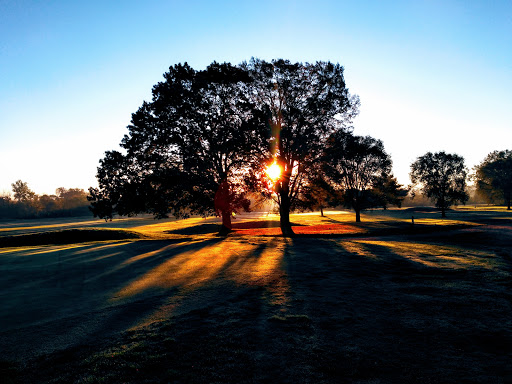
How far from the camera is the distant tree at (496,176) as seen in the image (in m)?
78.8

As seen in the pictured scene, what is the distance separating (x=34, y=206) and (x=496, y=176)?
6373 inches

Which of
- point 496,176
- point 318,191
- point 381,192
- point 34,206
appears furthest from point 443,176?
point 34,206

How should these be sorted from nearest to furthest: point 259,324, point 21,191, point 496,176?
point 259,324 → point 496,176 → point 21,191

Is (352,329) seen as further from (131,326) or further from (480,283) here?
(480,283)

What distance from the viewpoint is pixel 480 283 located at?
851 centimetres

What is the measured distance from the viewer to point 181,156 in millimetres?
28062

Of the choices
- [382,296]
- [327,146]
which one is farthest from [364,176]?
[382,296]

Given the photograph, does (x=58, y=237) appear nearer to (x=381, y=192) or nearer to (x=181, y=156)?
(x=181, y=156)

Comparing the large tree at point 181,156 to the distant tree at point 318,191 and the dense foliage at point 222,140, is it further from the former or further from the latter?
the distant tree at point 318,191

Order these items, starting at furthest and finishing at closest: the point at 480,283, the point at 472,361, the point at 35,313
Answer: the point at 480,283, the point at 35,313, the point at 472,361

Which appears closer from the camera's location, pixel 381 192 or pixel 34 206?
pixel 381 192

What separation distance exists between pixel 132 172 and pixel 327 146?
1890 cm

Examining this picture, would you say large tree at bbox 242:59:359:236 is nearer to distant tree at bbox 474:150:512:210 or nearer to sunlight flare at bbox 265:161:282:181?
sunlight flare at bbox 265:161:282:181

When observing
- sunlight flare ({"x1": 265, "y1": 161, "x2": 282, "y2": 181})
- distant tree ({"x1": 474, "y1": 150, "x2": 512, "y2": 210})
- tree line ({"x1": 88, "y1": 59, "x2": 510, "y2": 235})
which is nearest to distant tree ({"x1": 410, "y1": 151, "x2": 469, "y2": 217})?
distant tree ({"x1": 474, "y1": 150, "x2": 512, "y2": 210})
